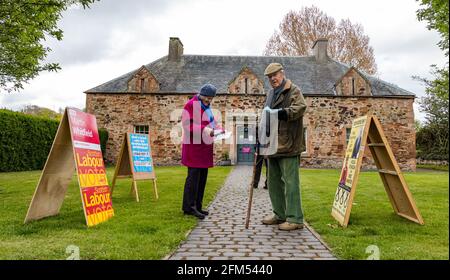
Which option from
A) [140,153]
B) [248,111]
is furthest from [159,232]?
[248,111]

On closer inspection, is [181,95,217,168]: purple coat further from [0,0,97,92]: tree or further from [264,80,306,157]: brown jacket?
[0,0,97,92]: tree

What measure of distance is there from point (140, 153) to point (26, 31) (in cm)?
423

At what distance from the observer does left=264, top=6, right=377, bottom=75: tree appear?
91.8ft

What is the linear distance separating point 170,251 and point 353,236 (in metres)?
2.22

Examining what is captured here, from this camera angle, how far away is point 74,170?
195 inches

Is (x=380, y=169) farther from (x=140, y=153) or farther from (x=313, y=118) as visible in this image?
(x=313, y=118)

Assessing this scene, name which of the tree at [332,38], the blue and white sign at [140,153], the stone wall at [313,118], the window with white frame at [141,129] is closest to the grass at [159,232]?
the blue and white sign at [140,153]

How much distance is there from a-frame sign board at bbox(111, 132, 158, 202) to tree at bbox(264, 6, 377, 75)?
2380 centimetres

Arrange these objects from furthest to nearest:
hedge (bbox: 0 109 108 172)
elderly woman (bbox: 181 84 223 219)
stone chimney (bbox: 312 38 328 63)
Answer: stone chimney (bbox: 312 38 328 63) < hedge (bbox: 0 109 108 172) < elderly woman (bbox: 181 84 223 219)

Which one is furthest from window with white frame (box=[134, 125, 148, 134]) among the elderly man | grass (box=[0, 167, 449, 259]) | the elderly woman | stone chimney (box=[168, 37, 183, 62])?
the elderly man

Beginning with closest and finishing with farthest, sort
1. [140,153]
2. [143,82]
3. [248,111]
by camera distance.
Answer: [140,153], [248,111], [143,82]

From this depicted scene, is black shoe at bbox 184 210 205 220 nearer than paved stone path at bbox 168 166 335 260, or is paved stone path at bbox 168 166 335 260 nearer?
paved stone path at bbox 168 166 335 260

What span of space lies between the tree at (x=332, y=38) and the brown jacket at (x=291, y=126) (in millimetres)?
25161

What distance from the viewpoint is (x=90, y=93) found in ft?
67.2
